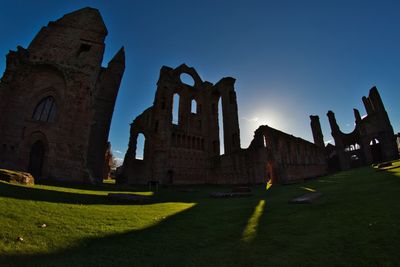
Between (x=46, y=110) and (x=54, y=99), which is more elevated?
(x=54, y=99)

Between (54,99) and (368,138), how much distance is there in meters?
43.1

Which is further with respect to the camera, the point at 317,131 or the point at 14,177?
the point at 317,131

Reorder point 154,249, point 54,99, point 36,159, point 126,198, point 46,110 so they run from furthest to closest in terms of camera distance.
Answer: point 54,99, point 46,110, point 36,159, point 126,198, point 154,249

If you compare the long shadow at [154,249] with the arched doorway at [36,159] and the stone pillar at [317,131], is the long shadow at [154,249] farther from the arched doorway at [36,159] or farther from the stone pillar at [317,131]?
the stone pillar at [317,131]

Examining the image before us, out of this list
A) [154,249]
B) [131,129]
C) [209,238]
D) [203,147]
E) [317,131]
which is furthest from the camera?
[317,131]

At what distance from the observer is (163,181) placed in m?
26.4

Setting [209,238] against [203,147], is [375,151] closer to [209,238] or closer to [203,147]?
[203,147]

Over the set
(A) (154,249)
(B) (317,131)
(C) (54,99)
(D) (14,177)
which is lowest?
(A) (154,249)

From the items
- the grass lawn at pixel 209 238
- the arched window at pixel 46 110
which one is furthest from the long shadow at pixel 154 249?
the arched window at pixel 46 110

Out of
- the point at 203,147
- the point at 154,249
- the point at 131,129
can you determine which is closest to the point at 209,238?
the point at 154,249

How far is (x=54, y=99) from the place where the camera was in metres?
15.5

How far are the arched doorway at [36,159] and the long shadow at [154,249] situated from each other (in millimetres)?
13550

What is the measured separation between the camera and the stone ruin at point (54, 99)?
540 inches

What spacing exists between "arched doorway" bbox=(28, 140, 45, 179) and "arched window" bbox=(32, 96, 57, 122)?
71.7 inches
